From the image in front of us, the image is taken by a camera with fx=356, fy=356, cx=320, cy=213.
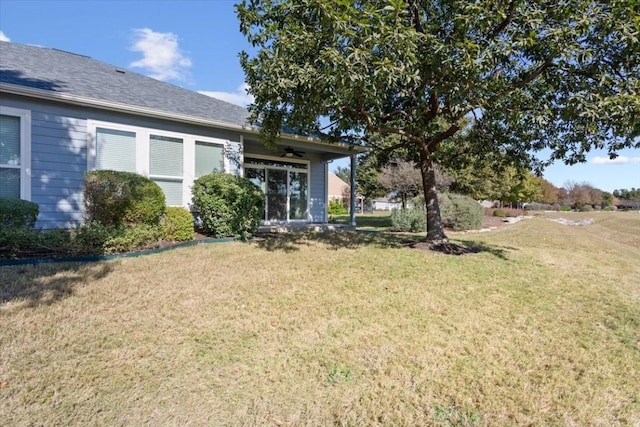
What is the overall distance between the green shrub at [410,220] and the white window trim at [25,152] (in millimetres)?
13385

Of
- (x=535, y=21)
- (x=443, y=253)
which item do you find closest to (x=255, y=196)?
(x=443, y=253)

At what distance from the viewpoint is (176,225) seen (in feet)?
26.2

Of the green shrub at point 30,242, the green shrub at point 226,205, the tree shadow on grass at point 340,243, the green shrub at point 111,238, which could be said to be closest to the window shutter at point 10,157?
the green shrub at point 30,242

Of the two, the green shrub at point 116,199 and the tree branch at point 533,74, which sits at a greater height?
the tree branch at point 533,74

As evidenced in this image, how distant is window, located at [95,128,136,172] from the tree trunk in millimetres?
7059

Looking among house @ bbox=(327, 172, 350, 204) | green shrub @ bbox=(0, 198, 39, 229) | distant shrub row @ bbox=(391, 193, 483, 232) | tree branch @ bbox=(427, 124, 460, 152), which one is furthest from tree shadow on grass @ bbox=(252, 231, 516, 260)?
house @ bbox=(327, 172, 350, 204)

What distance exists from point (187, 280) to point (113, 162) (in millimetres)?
4704

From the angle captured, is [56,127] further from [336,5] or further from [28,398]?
[28,398]

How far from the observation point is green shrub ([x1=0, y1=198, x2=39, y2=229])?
6086 mm

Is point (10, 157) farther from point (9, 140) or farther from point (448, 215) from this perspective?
point (448, 215)

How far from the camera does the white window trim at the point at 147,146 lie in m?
8.08

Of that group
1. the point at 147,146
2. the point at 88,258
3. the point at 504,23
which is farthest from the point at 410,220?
the point at 88,258

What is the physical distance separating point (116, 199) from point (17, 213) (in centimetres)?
154

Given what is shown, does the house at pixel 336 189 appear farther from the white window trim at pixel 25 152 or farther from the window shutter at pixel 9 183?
the window shutter at pixel 9 183
